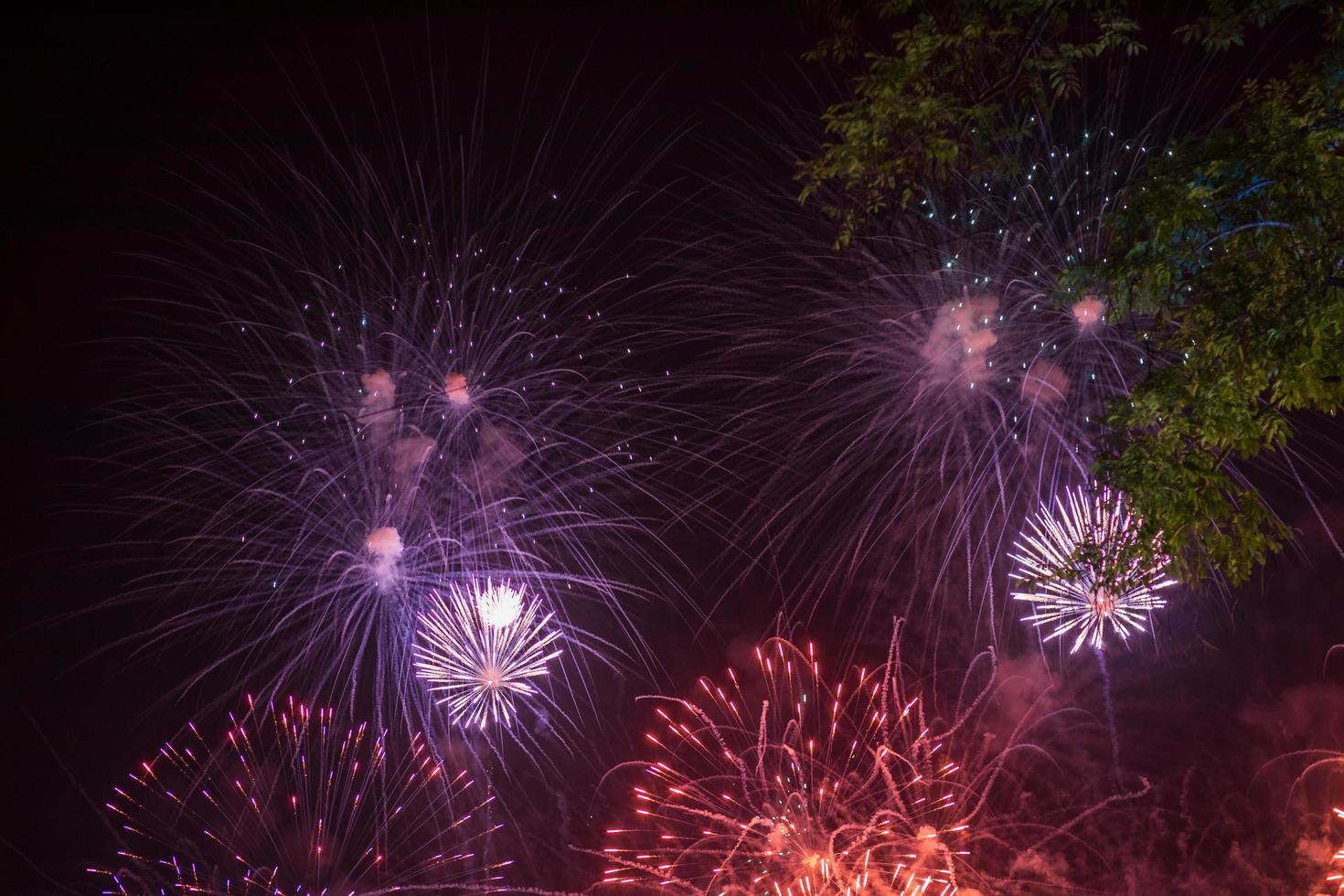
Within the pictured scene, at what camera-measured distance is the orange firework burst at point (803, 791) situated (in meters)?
19.1

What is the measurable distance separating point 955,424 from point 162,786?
18680 mm

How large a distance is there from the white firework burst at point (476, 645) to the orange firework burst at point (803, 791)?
4.57 m

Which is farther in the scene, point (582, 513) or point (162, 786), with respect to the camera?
point (162, 786)

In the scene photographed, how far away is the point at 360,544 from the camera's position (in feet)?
59.0

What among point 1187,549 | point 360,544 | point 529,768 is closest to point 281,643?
point 360,544

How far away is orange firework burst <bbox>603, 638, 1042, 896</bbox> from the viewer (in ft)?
62.8

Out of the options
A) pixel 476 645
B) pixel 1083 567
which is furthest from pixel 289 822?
pixel 1083 567

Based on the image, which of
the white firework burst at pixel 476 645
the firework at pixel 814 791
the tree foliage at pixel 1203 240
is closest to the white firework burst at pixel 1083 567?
the tree foliage at pixel 1203 240

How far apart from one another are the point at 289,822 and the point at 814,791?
36.6 ft

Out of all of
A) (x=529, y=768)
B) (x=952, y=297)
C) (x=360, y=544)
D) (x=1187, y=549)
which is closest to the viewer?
(x=1187, y=549)

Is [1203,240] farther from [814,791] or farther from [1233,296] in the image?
[814,791]

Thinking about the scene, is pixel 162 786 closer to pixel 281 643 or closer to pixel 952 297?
pixel 281 643

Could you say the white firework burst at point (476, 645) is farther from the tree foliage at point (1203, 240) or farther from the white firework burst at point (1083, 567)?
the tree foliage at point (1203, 240)

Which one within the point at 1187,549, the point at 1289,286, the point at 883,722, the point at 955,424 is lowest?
the point at 1187,549
